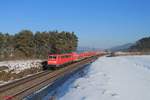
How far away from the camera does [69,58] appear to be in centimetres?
5750

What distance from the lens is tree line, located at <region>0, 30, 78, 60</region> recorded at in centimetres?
7722

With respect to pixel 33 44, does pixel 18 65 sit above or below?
below

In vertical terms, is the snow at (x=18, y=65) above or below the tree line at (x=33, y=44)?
below

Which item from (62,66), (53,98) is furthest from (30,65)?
(53,98)

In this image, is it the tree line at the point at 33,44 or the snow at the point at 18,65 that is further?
the tree line at the point at 33,44

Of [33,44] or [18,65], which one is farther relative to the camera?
[33,44]

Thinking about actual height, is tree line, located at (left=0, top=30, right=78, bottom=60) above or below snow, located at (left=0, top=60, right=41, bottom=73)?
above

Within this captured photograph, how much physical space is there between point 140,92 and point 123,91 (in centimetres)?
95

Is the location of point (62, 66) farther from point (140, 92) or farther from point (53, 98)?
point (140, 92)

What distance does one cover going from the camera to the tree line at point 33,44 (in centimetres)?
7722

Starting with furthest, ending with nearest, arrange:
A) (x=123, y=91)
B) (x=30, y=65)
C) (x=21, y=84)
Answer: (x=30, y=65)
(x=21, y=84)
(x=123, y=91)

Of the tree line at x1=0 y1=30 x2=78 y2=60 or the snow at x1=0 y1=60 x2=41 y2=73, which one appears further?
the tree line at x1=0 y1=30 x2=78 y2=60

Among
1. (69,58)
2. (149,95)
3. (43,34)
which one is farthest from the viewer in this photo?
(43,34)

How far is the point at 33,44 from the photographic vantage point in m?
85.5
